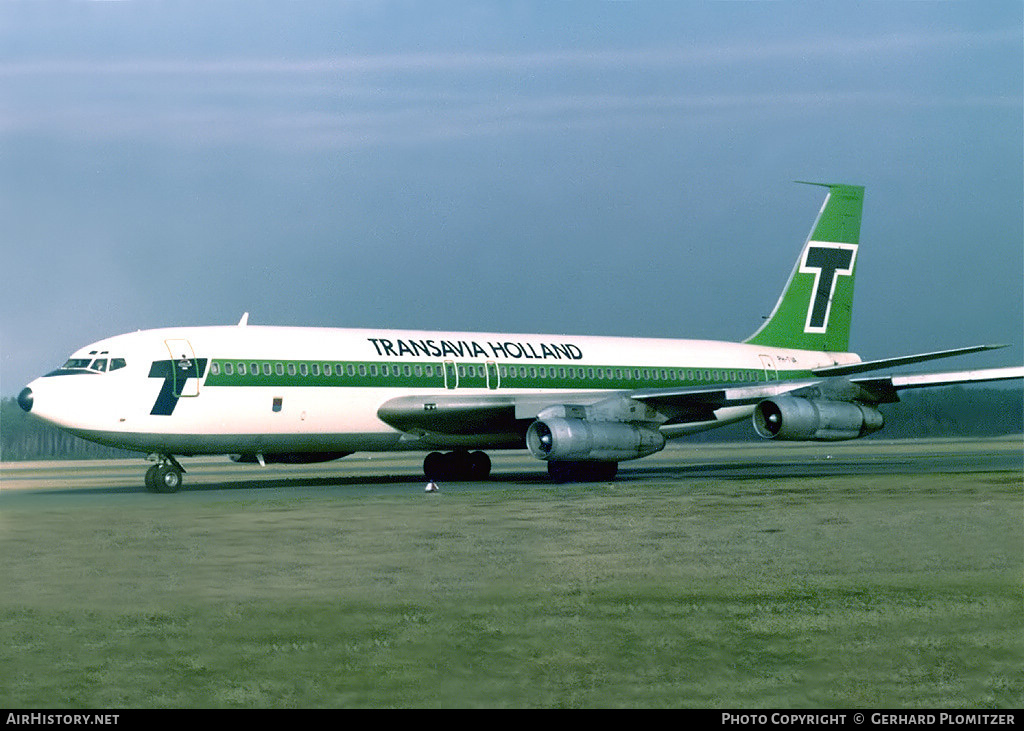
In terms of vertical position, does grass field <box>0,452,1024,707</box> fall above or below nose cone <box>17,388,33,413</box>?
below

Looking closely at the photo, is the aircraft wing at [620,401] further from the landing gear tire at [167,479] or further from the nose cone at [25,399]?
the nose cone at [25,399]

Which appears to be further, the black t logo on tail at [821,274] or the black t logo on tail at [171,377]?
the black t logo on tail at [821,274]

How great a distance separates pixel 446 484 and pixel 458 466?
3.65 metres

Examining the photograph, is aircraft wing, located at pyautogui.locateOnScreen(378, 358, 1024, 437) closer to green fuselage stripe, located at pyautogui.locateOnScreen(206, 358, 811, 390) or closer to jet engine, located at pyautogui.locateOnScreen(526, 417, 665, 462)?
green fuselage stripe, located at pyautogui.locateOnScreen(206, 358, 811, 390)

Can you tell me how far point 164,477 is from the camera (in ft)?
88.3

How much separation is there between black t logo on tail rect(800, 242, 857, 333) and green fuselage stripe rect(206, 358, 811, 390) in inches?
88.2

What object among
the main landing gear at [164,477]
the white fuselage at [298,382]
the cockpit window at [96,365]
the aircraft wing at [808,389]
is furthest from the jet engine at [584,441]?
the cockpit window at [96,365]

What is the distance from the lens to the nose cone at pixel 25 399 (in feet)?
86.2

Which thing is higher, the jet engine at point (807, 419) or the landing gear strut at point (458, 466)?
the jet engine at point (807, 419)

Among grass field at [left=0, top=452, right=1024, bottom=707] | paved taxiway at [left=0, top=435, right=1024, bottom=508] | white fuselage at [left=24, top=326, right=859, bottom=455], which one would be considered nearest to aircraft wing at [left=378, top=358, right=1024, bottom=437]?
white fuselage at [left=24, top=326, right=859, bottom=455]

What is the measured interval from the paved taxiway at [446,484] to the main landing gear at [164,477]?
41 cm

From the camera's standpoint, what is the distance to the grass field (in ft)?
25.4
